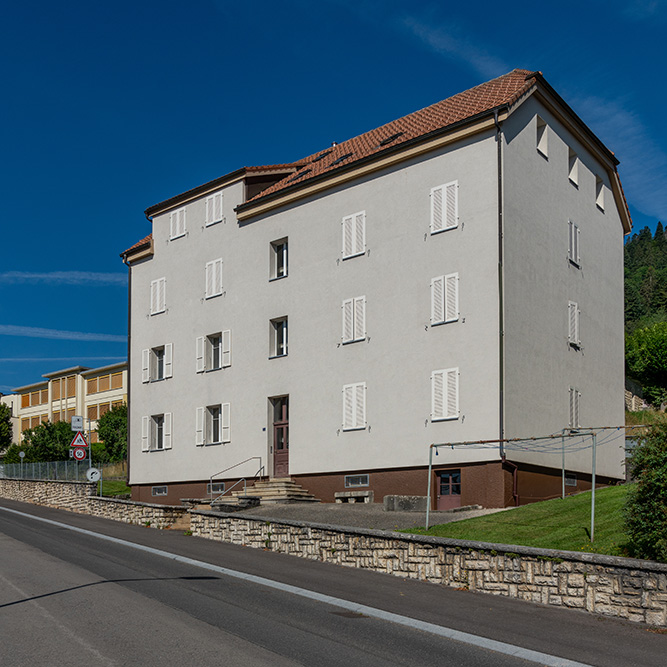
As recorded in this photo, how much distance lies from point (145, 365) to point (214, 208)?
24.8ft

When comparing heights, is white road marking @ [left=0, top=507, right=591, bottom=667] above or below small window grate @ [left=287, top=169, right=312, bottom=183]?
below

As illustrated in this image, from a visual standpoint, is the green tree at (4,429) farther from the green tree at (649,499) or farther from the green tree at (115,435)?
the green tree at (649,499)

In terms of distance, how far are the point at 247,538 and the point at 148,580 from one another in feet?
21.8

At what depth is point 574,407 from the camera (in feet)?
85.9

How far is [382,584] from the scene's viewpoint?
46.1ft

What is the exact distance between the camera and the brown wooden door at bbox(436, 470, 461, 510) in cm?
2325

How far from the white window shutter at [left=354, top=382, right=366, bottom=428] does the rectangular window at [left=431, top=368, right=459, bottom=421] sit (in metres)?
2.78

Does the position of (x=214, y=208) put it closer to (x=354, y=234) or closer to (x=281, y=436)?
(x=354, y=234)

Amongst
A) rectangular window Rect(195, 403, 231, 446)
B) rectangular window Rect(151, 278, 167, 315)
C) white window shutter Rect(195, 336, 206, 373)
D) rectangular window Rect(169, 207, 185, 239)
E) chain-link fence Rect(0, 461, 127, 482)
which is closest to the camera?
rectangular window Rect(195, 403, 231, 446)

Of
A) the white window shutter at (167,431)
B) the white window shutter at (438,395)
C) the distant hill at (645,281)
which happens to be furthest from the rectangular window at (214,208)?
the distant hill at (645,281)

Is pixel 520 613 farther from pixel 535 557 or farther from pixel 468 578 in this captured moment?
pixel 468 578

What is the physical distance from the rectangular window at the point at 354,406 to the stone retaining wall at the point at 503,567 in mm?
7488

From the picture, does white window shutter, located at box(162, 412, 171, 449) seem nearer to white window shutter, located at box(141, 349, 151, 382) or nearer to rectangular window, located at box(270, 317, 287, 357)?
white window shutter, located at box(141, 349, 151, 382)

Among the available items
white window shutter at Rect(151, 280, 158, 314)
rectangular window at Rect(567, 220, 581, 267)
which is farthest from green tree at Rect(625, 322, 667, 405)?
white window shutter at Rect(151, 280, 158, 314)
